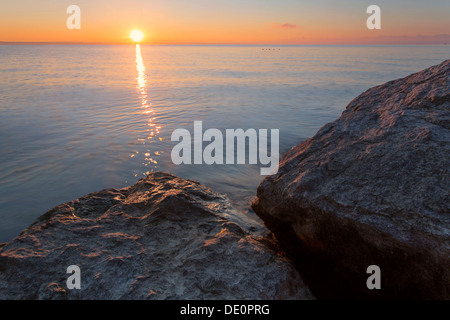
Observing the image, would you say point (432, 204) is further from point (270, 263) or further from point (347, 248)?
point (270, 263)

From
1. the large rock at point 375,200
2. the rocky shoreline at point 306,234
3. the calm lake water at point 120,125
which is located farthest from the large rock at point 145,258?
the calm lake water at point 120,125

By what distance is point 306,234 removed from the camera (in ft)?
9.32

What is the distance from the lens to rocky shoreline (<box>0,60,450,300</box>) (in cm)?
228

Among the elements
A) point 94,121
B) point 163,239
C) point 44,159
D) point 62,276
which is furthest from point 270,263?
point 94,121

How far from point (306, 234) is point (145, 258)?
4.78 ft

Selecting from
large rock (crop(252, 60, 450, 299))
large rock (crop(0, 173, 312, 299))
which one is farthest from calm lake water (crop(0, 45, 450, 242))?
large rock (crop(252, 60, 450, 299))

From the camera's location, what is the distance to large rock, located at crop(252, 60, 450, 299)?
2236 millimetres

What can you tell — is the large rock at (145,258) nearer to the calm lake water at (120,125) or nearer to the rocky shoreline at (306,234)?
the rocky shoreline at (306,234)

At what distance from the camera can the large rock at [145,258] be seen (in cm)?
232

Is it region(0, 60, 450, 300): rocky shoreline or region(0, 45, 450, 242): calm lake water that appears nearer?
region(0, 60, 450, 300): rocky shoreline

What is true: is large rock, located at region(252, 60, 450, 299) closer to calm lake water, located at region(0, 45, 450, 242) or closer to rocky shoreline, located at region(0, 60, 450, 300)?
rocky shoreline, located at region(0, 60, 450, 300)

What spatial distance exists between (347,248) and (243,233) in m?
1.04

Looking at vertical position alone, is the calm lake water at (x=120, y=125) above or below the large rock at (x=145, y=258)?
above

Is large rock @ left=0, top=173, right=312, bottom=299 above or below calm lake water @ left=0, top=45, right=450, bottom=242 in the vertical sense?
below
